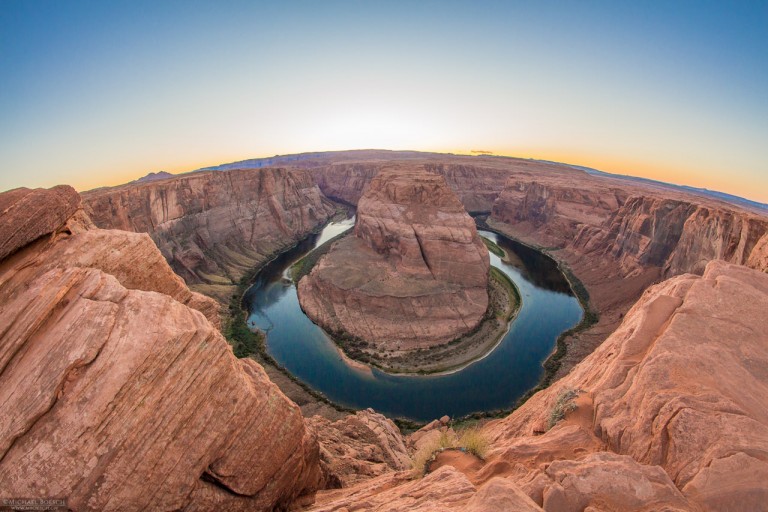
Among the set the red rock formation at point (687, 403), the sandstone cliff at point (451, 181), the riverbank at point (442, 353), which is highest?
the sandstone cliff at point (451, 181)

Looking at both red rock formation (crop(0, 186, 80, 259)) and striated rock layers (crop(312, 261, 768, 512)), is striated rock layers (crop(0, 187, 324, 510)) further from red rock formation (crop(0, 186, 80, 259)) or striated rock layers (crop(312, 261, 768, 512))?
striated rock layers (crop(312, 261, 768, 512))

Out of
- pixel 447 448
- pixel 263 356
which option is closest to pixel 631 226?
pixel 263 356

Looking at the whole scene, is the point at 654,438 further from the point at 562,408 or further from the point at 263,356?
the point at 263,356

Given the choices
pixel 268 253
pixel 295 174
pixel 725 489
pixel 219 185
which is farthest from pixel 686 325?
pixel 295 174

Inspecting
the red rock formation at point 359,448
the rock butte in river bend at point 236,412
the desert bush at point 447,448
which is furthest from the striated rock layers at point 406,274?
the desert bush at point 447,448

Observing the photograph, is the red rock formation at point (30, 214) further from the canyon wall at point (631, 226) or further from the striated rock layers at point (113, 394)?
the canyon wall at point (631, 226)

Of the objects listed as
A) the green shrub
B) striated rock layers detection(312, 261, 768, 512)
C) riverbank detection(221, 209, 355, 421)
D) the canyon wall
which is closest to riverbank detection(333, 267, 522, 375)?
riverbank detection(221, 209, 355, 421)
